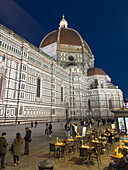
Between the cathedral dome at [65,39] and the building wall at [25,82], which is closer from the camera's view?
the building wall at [25,82]

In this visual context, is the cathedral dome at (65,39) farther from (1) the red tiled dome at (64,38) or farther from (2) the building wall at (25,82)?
(2) the building wall at (25,82)

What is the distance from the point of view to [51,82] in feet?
95.5

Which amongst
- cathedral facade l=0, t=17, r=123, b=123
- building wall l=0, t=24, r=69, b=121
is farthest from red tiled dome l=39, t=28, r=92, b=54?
building wall l=0, t=24, r=69, b=121

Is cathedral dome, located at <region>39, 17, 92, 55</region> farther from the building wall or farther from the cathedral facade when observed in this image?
the building wall

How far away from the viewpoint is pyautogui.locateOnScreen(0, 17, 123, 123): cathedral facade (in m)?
18.8

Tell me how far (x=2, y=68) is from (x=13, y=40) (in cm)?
582

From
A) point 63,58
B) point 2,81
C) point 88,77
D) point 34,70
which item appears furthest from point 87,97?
point 2,81

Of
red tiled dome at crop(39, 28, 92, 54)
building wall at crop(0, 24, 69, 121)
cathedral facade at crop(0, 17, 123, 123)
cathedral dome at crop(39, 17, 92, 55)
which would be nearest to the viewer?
building wall at crop(0, 24, 69, 121)

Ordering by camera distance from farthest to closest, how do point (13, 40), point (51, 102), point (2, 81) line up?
point (51, 102)
point (13, 40)
point (2, 81)

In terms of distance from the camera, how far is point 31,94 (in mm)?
22531

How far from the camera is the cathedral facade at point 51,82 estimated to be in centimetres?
1880

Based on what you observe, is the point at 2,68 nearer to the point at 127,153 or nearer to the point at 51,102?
the point at 51,102

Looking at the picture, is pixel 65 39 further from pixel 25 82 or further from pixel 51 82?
pixel 25 82

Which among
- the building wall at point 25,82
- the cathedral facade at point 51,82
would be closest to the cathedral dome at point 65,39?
the cathedral facade at point 51,82
